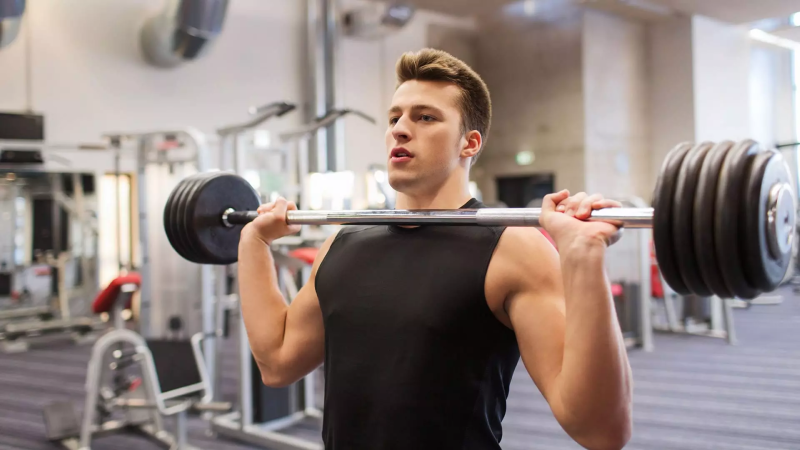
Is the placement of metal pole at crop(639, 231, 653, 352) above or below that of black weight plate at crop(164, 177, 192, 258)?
below

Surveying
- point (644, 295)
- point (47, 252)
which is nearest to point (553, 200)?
point (644, 295)

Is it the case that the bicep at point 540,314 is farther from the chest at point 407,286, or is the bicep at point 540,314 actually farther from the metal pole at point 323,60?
the metal pole at point 323,60

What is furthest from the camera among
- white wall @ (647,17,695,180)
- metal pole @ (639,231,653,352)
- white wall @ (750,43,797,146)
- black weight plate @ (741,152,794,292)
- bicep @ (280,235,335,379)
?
white wall @ (647,17,695,180)

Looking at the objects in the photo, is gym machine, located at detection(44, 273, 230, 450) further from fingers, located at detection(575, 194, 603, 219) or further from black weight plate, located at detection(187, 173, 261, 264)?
fingers, located at detection(575, 194, 603, 219)

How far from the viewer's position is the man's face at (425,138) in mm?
1175

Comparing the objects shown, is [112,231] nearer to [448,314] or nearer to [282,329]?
[282,329]

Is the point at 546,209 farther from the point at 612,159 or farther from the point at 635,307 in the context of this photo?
the point at 612,159

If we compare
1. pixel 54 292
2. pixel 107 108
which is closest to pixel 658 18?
pixel 107 108

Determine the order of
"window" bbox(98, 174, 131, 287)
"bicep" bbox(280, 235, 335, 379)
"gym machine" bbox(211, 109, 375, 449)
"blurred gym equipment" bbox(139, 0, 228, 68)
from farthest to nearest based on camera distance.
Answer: "window" bbox(98, 174, 131, 287)
"blurred gym equipment" bbox(139, 0, 228, 68)
"gym machine" bbox(211, 109, 375, 449)
"bicep" bbox(280, 235, 335, 379)

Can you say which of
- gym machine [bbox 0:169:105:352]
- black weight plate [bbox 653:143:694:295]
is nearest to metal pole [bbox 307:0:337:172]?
gym machine [bbox 0:169:105:352]

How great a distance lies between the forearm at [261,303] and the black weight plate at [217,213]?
21 centimetres

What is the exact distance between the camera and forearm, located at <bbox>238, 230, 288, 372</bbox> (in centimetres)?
134

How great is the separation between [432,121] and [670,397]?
349 centimetres

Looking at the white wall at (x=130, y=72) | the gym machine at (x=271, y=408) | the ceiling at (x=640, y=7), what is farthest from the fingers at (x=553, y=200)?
the white wall at (x=130, y=72)
